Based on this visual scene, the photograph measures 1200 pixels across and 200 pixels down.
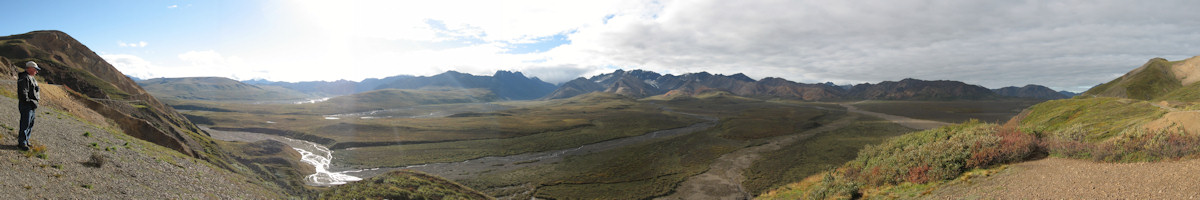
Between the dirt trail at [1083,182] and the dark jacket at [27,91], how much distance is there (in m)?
29.8

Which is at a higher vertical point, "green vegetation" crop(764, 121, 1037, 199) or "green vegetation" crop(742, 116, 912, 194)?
"green vegetation" crop(764, 121, 1037, 199)

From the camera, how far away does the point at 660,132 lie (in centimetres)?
9706

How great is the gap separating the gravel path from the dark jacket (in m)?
1.41

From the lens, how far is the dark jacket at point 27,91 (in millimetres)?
12234

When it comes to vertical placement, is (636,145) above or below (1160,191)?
below

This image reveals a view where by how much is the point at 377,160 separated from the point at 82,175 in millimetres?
48626

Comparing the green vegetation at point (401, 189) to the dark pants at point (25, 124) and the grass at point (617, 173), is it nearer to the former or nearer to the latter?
the grass at point (617, 173)

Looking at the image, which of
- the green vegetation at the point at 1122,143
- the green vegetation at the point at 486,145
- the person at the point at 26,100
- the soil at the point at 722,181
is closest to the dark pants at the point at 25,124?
the person at the point at 26,100

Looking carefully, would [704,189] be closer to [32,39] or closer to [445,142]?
[445,142]

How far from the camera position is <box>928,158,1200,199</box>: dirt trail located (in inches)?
413

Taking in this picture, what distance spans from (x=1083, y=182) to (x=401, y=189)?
29.9m

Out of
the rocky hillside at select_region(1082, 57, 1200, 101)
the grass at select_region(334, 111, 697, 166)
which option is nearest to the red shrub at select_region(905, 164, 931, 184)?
the rocky hillside at select_region(1082, 57, 1200, 101)

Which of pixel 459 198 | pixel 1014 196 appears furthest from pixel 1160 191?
pixel 459 198

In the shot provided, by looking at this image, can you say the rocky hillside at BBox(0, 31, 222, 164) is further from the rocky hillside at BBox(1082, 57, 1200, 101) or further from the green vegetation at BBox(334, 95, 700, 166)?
the rocky hillside at BBox(1082, 57, 1200, 101)
